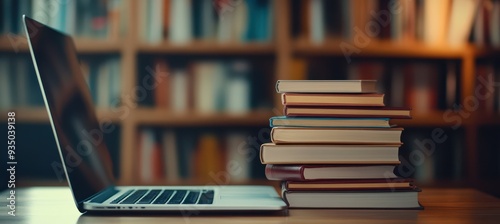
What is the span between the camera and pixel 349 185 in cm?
89

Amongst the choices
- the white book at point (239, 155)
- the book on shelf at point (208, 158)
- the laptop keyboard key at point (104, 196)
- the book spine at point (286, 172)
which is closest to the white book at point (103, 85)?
the book on shelf at point (208, 158)

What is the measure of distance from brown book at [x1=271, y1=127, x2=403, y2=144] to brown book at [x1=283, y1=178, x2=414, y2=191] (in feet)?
0.20

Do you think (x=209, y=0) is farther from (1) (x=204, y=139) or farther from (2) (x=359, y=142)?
(2) (x=359, y=142)

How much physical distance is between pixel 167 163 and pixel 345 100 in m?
1.49

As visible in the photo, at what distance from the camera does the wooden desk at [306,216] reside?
78 centimetres

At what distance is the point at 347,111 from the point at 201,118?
55.7 inches

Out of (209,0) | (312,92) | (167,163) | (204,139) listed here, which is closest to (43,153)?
(167,163)

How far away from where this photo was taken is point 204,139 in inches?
92.6

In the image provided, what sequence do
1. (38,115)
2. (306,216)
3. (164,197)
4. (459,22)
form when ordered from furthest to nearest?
(459,22) → (38,115) → (164,197) → (306,216)

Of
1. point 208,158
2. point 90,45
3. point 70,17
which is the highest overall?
point 70,17

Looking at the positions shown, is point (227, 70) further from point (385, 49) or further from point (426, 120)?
A: point (426, 120)

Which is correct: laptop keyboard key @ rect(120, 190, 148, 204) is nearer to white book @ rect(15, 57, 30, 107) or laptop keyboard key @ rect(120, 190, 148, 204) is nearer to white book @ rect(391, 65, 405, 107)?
white book @ rect(15, 57, 30, 107)

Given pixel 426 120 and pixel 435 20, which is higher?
pixel 435 20

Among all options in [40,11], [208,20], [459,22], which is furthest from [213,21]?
[459,22]
